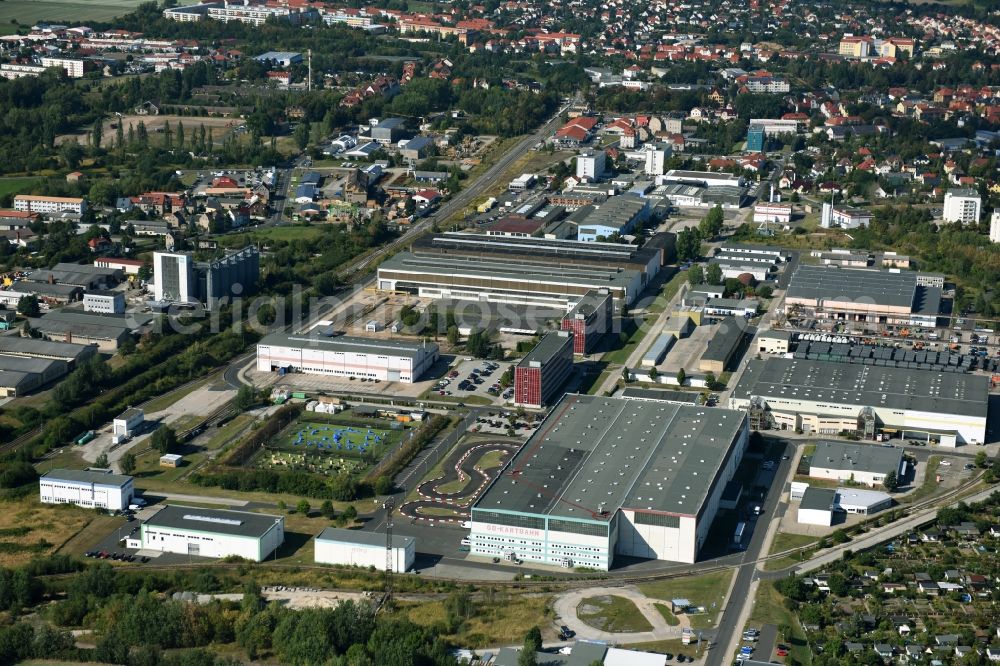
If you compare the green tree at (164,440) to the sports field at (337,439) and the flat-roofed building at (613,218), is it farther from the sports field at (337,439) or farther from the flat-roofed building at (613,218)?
the flat-roofed building at (613,218)

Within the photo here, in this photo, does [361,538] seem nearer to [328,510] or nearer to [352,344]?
[328,510]

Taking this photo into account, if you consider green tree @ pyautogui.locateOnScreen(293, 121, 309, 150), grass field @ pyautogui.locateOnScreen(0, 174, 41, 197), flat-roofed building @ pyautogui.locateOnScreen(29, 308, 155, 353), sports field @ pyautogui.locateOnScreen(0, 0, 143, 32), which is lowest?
flat-roofed building @ pyautogui.locateOnScreen(29, 308, 155, 353)

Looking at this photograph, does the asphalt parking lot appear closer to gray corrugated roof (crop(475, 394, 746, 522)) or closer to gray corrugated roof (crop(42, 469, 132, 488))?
gray corrugated roof (crop(475, 394, 746, 522))

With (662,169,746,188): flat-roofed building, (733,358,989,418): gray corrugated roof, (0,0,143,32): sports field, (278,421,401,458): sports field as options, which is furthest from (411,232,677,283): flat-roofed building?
(0,0,143,32): sports field

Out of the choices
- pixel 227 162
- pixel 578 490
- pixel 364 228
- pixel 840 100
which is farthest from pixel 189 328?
pixel 840 100

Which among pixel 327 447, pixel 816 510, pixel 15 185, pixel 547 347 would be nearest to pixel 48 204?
pixel 15 185
